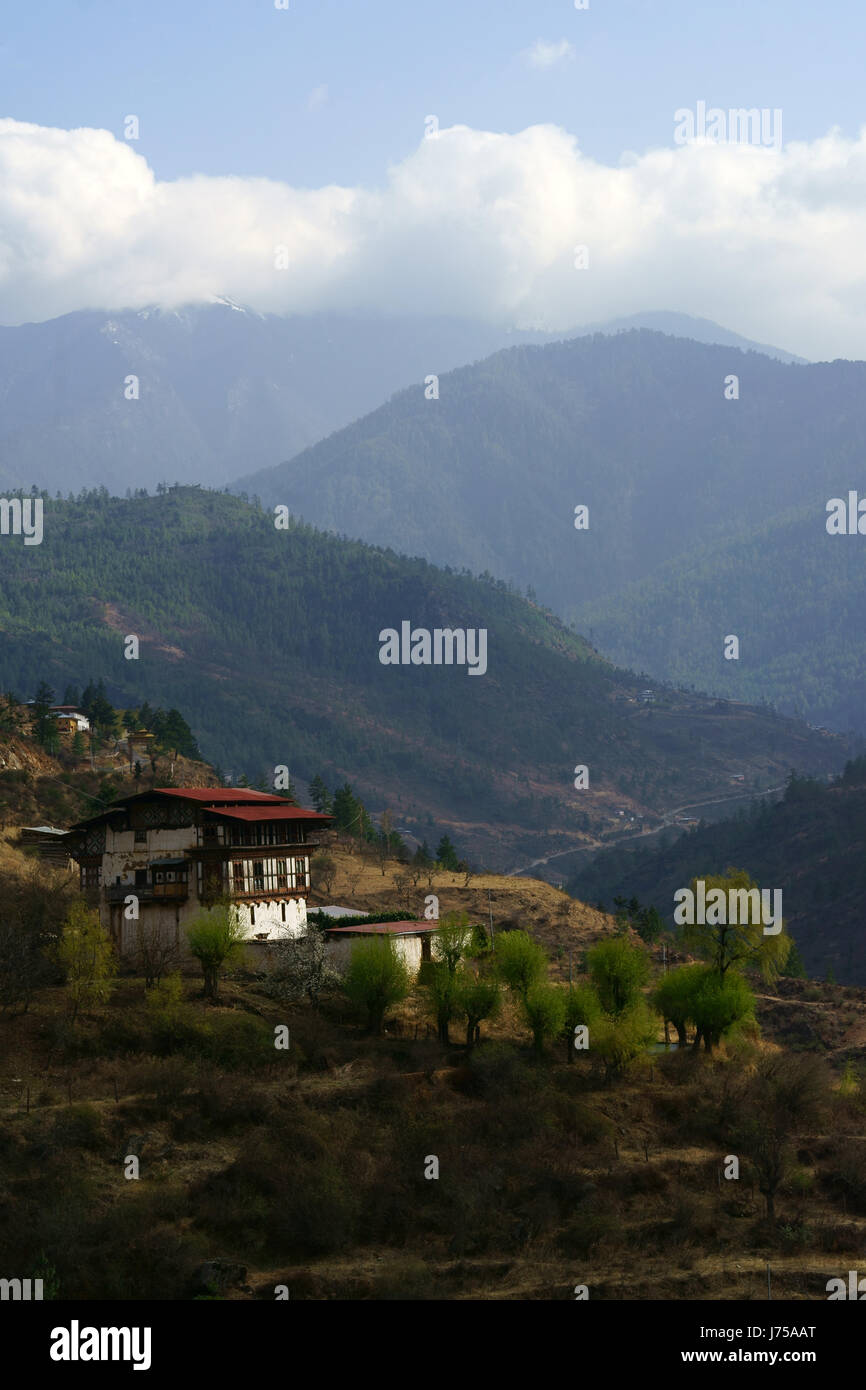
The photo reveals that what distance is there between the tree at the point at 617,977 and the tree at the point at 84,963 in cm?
2088

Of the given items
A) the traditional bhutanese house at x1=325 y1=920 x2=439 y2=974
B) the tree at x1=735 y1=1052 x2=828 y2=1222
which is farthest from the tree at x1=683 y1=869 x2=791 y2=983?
the traditional bhutanese house at x1=325 y1=920 x2=439 y2=974

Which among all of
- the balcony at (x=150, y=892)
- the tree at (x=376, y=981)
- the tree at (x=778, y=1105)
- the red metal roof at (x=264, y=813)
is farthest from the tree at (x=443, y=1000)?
the tree at (x=778, y=1105)

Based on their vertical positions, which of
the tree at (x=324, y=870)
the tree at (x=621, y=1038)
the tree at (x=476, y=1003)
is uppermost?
the tree at (x=324, y=870)

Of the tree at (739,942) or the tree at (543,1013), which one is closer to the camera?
the tree at (543,1013)

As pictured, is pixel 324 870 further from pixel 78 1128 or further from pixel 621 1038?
pixel 78 1128

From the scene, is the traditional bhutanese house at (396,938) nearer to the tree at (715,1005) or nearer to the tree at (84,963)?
the tree at (84,963)

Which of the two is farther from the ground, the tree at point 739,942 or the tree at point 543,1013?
the tree at point 739,942

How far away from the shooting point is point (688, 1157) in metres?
60.0

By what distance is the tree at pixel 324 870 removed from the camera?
108 m

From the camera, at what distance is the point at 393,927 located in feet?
239

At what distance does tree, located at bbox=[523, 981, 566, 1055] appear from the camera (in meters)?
65.5

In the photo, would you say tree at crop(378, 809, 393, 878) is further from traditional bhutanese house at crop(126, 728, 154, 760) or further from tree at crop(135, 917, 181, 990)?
tree at crop(135, 917, 181, 990)

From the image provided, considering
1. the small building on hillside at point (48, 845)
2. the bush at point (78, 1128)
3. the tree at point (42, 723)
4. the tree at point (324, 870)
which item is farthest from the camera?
the tree at point (42, 723)

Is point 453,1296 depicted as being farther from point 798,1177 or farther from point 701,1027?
point 701,1027
